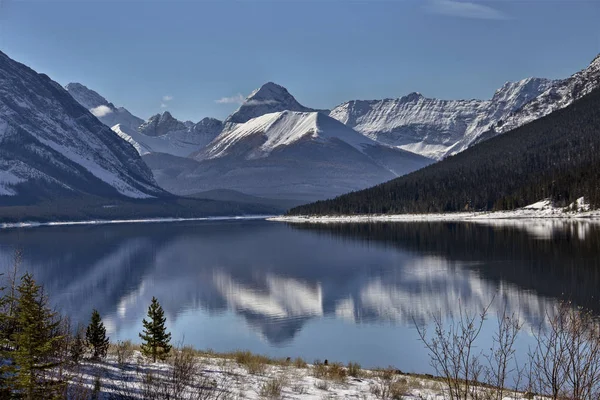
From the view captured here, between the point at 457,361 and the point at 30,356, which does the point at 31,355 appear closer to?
the point at 30,356

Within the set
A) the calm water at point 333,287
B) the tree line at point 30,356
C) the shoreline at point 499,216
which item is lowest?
the calm water at point 333,287

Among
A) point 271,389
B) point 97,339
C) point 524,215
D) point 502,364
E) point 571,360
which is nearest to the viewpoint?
point 571,360

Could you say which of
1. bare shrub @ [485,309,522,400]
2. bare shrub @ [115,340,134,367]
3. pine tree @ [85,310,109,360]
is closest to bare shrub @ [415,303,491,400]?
bare shrub @ [485,309,522,400]

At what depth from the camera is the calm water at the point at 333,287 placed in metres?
37.6

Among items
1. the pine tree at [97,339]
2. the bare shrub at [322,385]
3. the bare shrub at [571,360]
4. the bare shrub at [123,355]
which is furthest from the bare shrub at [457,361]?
the pine tree at [97,339]

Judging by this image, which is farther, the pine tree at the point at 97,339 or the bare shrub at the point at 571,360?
the pine tree at the point at 97,339

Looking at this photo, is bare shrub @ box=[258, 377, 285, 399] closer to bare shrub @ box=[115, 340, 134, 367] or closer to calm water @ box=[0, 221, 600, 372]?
bare shrub @ box=[115, 340, 134, 367]

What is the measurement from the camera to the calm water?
37562 millimetres

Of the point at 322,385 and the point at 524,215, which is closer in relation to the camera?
the point at 322,385

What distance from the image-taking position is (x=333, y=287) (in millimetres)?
58750

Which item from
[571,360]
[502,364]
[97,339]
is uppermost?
[571,360]

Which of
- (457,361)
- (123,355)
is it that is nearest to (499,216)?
(457,361)

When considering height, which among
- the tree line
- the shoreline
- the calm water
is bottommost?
the calm water

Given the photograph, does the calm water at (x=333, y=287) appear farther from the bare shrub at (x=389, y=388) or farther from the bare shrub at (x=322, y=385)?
the bare shrub at (x=322, y=385)
